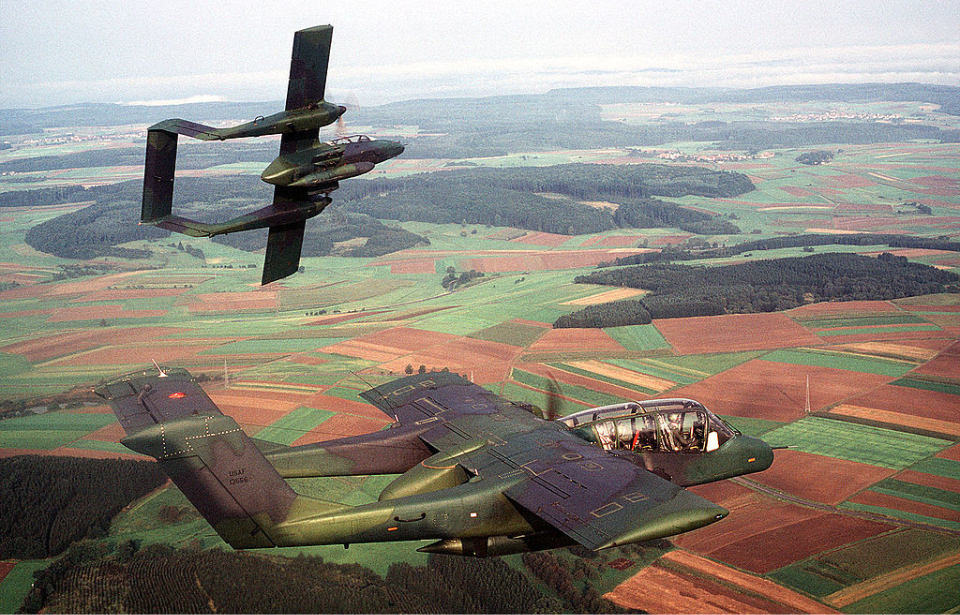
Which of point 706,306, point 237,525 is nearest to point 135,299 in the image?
point 706,306

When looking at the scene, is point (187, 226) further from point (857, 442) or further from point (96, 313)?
point (96, 313)

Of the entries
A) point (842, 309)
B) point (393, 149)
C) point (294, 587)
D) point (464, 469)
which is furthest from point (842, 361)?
point (393, 149)

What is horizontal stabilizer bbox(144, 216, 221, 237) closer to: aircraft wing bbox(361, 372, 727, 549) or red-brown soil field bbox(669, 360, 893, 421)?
aircraft wing bbox(361, 372, 727, 549)

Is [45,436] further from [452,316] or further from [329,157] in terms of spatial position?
[329,157]

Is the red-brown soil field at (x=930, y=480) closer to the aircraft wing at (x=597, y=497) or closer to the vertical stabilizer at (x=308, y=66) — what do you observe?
the aircraft wing at (x=597, y=497)

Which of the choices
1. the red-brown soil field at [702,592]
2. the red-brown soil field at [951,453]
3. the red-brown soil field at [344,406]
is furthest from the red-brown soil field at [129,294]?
the red-brown soil field at [951,453]

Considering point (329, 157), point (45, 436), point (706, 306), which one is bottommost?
point (45, 436)

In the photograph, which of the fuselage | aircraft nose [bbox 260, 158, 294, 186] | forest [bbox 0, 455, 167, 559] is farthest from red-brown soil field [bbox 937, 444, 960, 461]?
forest [bbox 0, 455, 167, 559]
